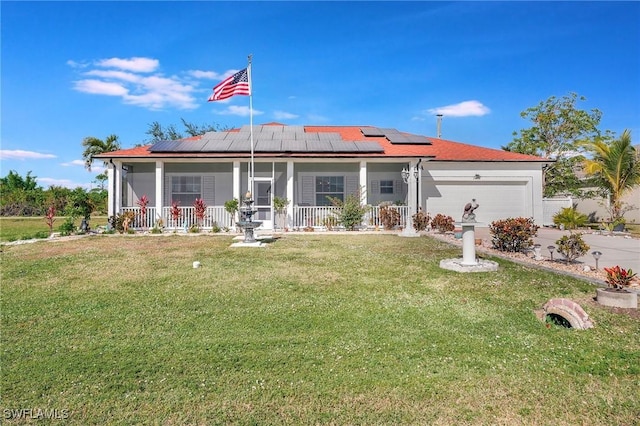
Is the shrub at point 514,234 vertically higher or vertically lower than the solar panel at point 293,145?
lower

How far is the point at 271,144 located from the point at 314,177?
2.56 meters

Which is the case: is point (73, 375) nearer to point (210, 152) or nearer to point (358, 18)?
point (210, 152)

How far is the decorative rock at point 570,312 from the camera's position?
399 cm

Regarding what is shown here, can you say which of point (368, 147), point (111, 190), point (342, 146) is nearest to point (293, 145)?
point (342, 146)

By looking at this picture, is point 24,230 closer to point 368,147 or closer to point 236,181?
point 236,181

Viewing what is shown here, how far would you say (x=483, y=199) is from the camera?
1728 cm

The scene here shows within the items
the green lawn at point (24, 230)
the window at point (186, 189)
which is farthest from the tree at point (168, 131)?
the window at point (186, 189)

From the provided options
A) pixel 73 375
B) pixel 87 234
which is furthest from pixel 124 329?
pixel 87 234

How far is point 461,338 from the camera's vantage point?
3.80 meters

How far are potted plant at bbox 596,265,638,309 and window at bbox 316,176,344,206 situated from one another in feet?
40.6

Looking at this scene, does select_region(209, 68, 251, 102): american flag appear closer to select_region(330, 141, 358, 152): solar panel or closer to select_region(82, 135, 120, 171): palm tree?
select_region(330, 141, 358, 152): solar panel

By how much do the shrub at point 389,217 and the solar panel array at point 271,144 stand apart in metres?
2.58

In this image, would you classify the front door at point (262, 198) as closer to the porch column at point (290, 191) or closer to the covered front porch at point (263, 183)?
the covered front porch at point (263, 183)

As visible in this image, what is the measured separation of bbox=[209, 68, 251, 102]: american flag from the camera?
12.9 meters
